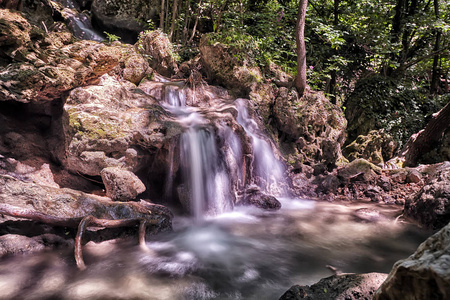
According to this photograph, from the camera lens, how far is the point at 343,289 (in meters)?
2.16

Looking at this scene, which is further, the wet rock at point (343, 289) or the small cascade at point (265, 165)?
the small cascade at point (265, 165)

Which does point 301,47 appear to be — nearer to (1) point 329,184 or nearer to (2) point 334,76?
(2) point 334,76

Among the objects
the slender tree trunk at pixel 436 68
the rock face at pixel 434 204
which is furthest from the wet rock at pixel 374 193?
the slender tree trunk at pixel 436 68

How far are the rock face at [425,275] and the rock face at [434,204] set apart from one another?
433 centimetres

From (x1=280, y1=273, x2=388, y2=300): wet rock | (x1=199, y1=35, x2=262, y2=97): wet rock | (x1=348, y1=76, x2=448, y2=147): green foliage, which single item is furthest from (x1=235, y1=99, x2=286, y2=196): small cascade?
(x1=280, y1=273, x2=388, y2=300): wet rock

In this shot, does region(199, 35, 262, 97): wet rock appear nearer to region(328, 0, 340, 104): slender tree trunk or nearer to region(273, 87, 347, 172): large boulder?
region(273, 87, 347, 172): large boulder

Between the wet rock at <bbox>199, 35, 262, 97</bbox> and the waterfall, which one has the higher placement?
the wet rock at <bbox>199, 35, 262, 97</bbox>

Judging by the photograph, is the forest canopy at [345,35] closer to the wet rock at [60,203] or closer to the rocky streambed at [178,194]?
the rocky streambed at [178,194]

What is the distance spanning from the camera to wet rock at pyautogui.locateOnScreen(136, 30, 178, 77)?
1007 centimetres

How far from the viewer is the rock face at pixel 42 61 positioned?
176 inches

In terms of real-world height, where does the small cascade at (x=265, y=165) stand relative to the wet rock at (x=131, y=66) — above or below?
below

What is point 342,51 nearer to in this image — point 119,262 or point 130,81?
point 130,81

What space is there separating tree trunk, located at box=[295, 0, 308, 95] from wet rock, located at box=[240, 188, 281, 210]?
4649 millimetres

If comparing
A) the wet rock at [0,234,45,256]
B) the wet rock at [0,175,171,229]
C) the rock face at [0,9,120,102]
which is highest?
the rock face at [0,9,120,102]
